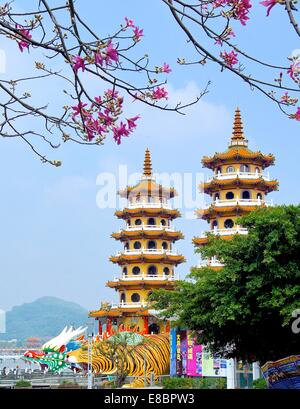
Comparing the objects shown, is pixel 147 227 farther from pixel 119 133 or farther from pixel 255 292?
pixel 119 133

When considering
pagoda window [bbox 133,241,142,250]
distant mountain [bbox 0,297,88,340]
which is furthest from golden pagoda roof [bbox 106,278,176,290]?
distant mountain [bbox 0,297,88,340]

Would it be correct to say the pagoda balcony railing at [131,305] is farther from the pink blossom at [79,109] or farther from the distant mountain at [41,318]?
→ the distant mountain at [41,318]

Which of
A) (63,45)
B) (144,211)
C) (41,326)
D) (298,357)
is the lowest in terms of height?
(298,357)

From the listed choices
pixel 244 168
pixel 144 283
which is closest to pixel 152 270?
pixel 144 283

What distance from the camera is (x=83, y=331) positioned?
40.0m

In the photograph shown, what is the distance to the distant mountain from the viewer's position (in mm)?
159875

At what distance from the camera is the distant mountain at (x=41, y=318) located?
15988cm

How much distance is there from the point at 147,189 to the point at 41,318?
460 ft

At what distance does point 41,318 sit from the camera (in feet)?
569

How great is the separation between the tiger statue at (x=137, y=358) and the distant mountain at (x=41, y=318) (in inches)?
4903

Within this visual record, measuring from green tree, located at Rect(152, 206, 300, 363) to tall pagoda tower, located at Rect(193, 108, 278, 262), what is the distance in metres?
16.9
